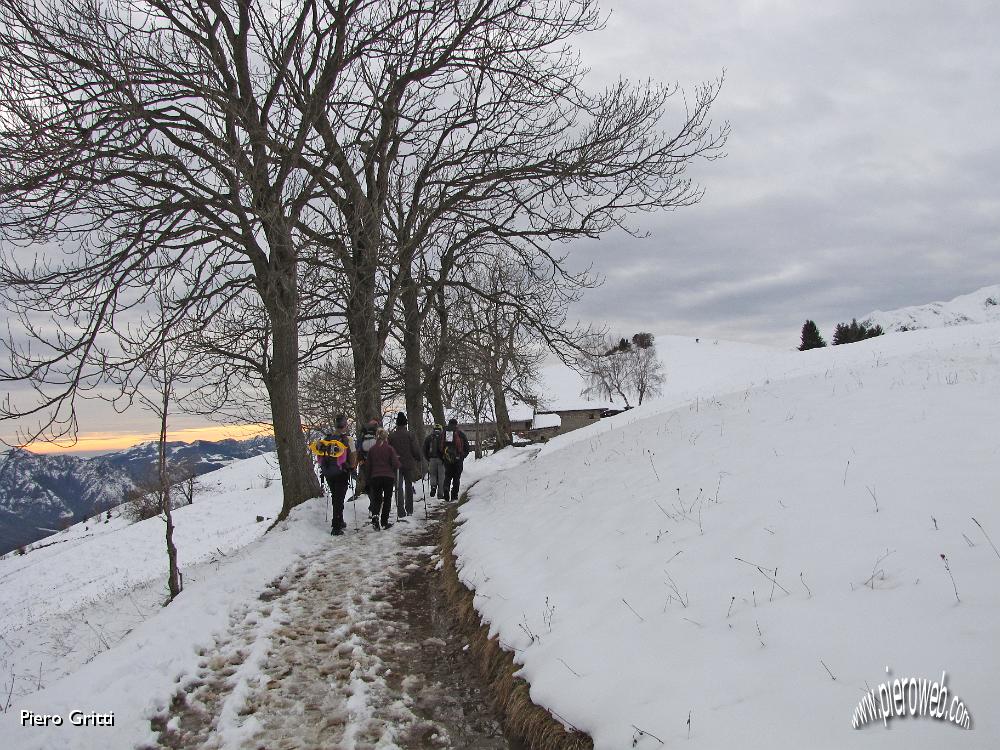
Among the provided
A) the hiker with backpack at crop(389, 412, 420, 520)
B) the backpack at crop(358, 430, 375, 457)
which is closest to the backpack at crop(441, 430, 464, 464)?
the hiker with backpack at crop(389, 412, 420, 520)

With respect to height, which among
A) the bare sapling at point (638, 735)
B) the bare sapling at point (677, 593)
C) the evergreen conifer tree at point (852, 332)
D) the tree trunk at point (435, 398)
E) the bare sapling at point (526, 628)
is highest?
the evergreen conifer tree at point (852, 332)

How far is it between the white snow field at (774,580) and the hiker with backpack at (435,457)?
517cm

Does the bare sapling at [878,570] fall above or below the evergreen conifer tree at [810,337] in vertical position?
below

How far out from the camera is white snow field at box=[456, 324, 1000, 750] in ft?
9.05

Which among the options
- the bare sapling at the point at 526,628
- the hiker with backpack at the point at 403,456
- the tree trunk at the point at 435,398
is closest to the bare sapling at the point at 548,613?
the bare sapling at the point at 526,628

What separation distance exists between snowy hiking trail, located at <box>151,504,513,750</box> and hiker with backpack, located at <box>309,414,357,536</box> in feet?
8.11

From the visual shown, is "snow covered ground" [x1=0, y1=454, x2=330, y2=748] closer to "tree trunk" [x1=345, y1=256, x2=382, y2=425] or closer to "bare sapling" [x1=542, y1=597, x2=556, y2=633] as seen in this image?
"tree trunk" [x1=345, y1=256, x2=382, y2=425]

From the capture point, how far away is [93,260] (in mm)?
9148

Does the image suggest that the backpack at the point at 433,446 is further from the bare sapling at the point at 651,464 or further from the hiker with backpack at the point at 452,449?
the bare sapling at the point at 651,464

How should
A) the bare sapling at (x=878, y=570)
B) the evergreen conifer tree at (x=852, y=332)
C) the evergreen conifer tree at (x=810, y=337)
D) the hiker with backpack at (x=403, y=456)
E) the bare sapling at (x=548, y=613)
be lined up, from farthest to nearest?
the evergreen conifer tree at (x=810, y=337) → the evergreen conifer tree at (x=852, y=332) → the hiker with backpack at (x=403, y=456) → the bare sapling at (x=548, y=613) → the bare sapling at (x=878, y=570)

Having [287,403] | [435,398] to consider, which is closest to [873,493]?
[287,403]

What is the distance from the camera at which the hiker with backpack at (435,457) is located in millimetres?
13109

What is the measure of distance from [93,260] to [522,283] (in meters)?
9.73

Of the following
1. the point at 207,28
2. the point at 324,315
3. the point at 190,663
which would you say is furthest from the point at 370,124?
the point at 190,663
